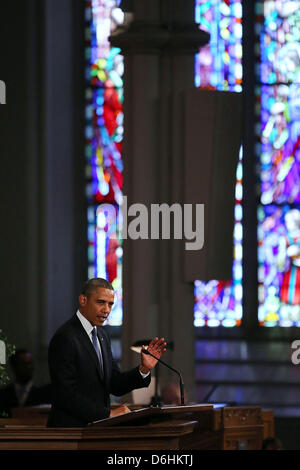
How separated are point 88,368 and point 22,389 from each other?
390 cm

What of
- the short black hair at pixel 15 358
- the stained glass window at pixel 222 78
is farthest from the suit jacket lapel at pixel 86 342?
the stained glass window at pixel 222 78

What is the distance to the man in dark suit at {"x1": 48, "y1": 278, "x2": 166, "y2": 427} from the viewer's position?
19.6 feet

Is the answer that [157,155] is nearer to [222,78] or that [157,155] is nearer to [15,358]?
[222,78]

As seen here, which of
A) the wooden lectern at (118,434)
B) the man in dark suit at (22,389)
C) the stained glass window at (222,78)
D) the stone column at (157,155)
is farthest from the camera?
the stained glass window at (222,78)

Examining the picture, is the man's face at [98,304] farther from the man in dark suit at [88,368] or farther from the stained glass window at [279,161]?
the stained glass window at [279,161]

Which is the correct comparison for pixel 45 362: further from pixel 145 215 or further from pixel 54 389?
pixel 54 389

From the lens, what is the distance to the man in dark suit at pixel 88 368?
5.98 meters

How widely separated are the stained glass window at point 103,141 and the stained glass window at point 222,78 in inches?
31.2

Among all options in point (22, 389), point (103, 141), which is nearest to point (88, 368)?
point (22, 389)

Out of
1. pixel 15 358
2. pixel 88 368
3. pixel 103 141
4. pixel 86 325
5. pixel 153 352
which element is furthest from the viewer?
pixel 103 141

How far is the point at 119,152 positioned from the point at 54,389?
6365 mm

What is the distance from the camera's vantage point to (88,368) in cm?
622

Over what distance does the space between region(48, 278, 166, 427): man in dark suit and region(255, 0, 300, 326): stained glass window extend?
551 centimetres
